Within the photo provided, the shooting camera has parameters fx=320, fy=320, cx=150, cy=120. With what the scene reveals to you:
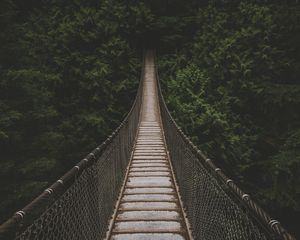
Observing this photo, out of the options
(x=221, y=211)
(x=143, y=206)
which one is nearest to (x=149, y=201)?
(x=143, y=206)

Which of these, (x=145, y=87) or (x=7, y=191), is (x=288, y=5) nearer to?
(x=145, y=87)

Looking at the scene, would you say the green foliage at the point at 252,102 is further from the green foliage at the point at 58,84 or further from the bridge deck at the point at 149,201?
the bridge deck at the point at 149,201

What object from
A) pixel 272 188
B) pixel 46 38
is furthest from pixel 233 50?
pixel 46 38

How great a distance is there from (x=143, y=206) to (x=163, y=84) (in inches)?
463

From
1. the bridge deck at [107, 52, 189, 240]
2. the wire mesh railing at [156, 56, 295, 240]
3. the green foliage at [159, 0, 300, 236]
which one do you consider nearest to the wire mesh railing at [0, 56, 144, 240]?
the bridge deck at [107, 52, 189, 240]

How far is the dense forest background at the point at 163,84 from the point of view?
8820mm

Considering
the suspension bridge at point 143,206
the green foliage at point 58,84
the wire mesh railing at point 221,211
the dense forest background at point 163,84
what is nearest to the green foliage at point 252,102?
the dense forest background at point 163,84

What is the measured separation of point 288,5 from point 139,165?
11.3 m

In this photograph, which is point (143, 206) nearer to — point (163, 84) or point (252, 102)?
point (252, 102)

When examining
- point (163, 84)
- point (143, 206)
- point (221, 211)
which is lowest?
point (143, 206)

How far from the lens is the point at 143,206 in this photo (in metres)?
3.53

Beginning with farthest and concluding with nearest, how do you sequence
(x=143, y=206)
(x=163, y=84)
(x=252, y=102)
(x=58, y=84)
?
(x=163, y=84), (x=58, y=84), (x=252, y=102), (x=143, y=206)

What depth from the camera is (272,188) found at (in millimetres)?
10203

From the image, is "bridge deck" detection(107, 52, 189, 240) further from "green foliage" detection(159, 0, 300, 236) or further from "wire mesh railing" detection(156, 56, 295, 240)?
"green foliage" detection(159, 0, 300, 236)
